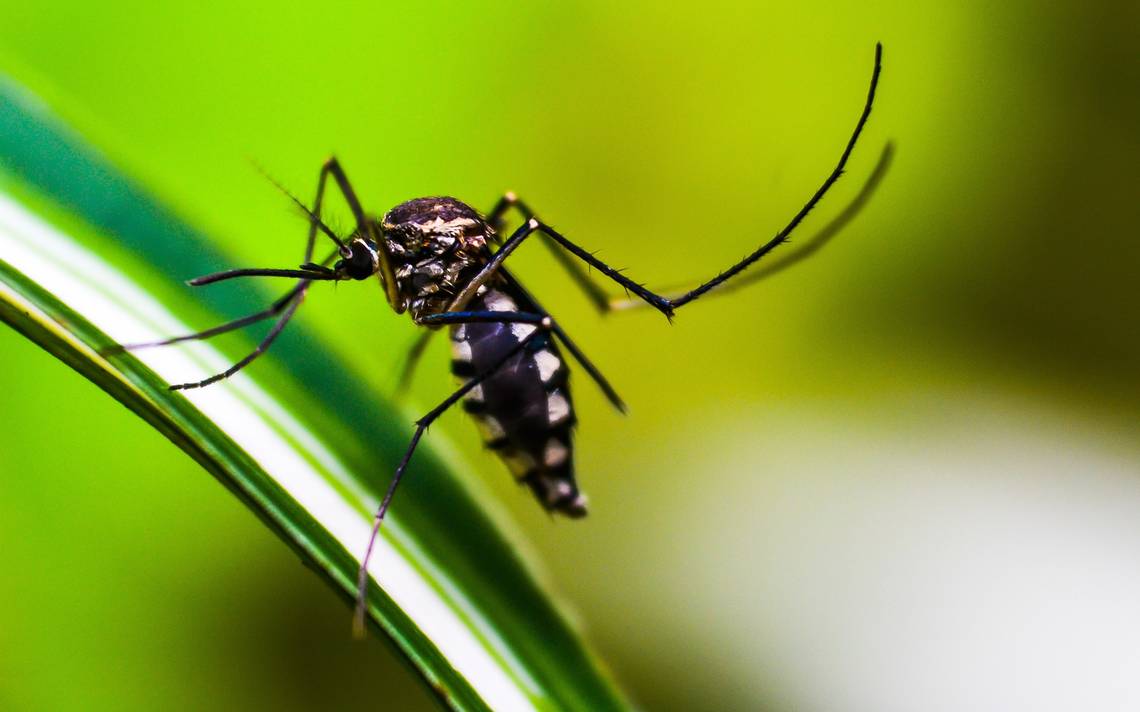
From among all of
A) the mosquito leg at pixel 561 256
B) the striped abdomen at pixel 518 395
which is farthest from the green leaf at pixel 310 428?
the mosquito leg at pixel 561 256

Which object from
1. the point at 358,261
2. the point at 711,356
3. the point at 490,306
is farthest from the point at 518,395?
the point at 711,356

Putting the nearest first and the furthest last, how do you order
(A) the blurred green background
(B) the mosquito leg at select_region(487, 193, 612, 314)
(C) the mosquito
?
(C) the mosquito
(B) the mosquito leg at select_region(487, 193, 612, 314)
(A) the blurred green background

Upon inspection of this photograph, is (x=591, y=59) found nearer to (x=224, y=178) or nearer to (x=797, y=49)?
(x=797, y=49)

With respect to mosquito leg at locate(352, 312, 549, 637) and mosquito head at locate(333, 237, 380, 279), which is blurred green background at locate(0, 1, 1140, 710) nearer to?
mosquito head at locate(333, 237, 380, 279)

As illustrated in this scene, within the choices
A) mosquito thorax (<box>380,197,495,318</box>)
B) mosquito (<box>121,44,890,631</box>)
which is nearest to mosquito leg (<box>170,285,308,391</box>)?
mosquito (<box>121,44,890,631</box>)

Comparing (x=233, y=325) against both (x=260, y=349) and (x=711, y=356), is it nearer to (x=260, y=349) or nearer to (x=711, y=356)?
(x=260, y=349)
